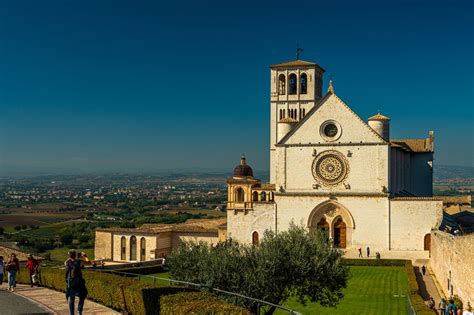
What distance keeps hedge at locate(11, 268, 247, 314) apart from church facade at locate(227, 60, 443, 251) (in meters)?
32.1

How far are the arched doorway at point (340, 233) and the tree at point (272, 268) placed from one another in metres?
24.2

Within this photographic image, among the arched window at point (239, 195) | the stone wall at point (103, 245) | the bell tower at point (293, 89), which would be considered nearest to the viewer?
the stone wall at point (103, 245)

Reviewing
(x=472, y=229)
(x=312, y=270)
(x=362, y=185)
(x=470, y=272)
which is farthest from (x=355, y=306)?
(x=472, y=229)

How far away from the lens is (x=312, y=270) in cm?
2689

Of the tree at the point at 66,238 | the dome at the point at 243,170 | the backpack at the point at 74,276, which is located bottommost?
the tree at the point at 66,238

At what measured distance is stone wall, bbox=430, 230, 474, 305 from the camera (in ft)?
80.7

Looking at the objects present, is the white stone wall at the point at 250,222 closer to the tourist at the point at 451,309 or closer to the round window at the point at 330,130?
the round window at the point at 330,130

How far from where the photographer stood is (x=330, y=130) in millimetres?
53062

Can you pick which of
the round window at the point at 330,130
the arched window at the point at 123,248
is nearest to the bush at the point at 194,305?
the round window at the point at 330,130

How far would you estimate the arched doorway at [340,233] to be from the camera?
174ft

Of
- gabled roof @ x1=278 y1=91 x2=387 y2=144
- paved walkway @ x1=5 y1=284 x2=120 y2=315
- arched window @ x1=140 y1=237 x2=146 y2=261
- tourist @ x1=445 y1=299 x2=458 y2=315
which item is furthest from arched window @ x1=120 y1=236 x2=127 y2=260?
tourist @ x1=445 y1=299 x2=458 y2=315

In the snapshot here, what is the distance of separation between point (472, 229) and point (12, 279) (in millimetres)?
41665

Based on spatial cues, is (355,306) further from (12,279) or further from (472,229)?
(472,229)

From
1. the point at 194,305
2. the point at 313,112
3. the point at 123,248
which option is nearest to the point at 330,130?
the point at 313,112
